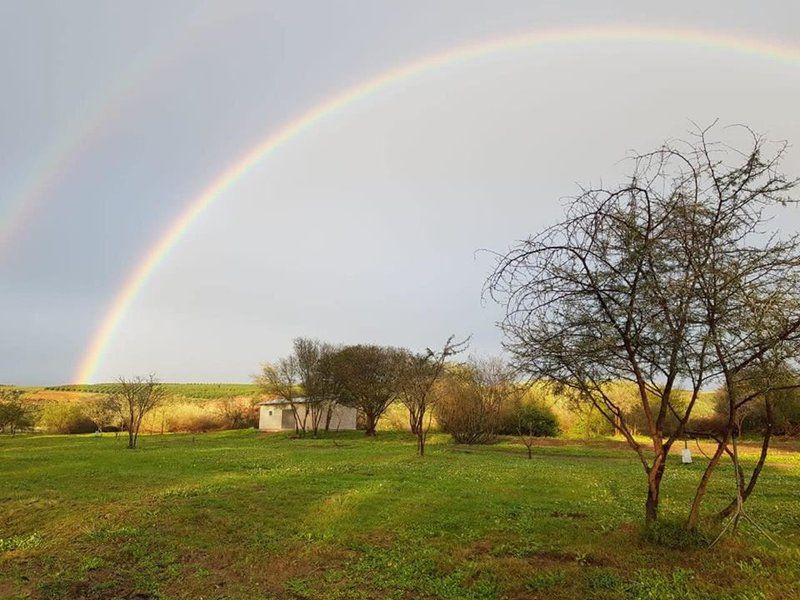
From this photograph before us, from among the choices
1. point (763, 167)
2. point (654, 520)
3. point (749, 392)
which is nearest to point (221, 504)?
point (654, 520)

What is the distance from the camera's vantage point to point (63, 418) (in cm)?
6619

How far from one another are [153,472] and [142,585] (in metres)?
13.5

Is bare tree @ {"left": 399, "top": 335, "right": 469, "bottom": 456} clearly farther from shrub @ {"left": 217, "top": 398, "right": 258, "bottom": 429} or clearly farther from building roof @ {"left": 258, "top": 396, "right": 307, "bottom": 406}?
shrub @ {"left": 217, "top": 398, "right": 258, "bottom": 429}

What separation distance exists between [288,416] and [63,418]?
2811 cm

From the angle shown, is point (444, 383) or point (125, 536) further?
point (444, 383)

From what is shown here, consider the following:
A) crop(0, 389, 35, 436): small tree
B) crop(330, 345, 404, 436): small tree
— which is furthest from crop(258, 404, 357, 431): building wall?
crop(0, 389, 35, 436): small tree

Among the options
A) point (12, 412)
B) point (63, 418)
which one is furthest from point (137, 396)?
point (63, 418)

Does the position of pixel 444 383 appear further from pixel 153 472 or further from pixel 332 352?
pixel 153 472

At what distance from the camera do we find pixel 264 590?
7.98 metres

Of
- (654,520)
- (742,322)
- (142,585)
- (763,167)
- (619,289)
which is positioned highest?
(763,167)

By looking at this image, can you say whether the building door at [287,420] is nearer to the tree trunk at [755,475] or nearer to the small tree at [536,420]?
the small tree at [536,420]

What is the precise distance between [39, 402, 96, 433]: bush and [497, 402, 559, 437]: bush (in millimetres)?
51522

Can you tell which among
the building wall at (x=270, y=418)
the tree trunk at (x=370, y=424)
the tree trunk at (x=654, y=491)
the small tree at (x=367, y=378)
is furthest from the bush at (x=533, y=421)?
the tree trunk at (x=654, y=491)

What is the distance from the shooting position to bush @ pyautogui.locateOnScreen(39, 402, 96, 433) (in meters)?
66.1
